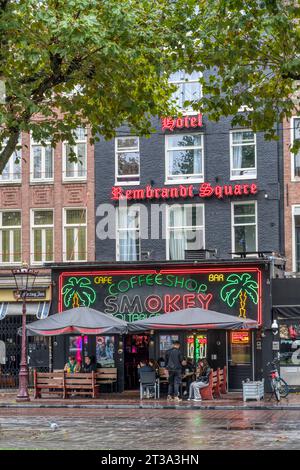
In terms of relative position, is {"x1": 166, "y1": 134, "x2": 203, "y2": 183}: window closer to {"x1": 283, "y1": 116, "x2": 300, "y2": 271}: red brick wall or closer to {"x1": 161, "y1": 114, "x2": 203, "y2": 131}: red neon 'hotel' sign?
{"x1": 161, "y1": 114, "x2": 203, "y2": 131}: red neon 'hotel' sign

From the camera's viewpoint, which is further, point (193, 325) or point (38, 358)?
point (38, 358)

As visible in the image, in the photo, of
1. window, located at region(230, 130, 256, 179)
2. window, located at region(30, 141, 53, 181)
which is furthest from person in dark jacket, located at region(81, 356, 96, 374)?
window, located at region(230, 130, 256, 179)

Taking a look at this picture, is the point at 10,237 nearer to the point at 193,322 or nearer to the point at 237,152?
the point at 237,152

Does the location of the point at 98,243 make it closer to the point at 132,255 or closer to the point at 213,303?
the point at 132,255

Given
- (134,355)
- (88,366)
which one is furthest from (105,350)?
(88,366)

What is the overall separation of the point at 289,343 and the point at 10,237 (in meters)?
13.0

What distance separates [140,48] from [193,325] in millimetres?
12416

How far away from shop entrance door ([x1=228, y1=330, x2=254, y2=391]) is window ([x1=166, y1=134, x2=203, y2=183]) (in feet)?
22.9

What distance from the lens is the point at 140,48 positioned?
20828 mm

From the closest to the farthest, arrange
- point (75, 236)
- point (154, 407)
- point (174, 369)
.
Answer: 1. point (154, 407)
2. point (174, 369)
3. point (75, 236)

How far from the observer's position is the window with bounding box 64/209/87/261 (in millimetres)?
39375

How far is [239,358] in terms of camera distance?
35000 millimetres

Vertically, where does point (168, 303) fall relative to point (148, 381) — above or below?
above
